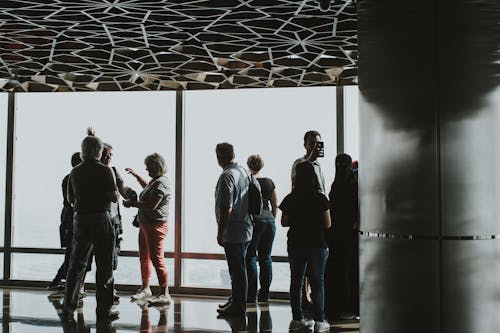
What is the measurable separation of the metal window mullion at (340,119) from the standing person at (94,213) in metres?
3.28

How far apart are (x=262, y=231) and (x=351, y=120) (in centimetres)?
210

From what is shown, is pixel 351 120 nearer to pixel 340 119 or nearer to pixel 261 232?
pixel 340 119

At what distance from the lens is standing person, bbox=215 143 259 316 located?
222 inches

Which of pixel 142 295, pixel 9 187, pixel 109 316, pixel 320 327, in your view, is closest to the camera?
pixel 320 327

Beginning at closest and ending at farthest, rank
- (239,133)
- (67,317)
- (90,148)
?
(90,148), (67,317), (239,133)

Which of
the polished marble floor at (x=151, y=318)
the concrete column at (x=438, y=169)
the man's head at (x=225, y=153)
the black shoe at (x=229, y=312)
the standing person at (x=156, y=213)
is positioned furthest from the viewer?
the standing person at (x=156, y=213)

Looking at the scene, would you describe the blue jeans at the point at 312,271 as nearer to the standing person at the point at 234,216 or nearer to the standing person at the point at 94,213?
the standing person at the point at 234,216

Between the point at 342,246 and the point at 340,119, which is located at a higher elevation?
the point at 340,119

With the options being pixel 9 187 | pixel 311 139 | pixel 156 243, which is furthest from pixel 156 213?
pixel 9 187

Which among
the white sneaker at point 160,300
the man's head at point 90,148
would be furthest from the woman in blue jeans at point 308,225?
the white sneaker at point 160,300

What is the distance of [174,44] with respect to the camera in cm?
632

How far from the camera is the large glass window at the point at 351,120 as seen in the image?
25.8 feet

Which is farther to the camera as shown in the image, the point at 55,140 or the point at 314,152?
the point at 55,140

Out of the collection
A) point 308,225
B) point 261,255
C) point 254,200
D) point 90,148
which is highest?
point 90,148
